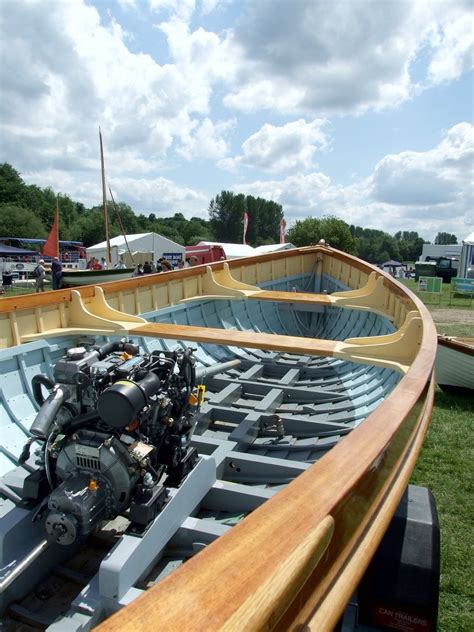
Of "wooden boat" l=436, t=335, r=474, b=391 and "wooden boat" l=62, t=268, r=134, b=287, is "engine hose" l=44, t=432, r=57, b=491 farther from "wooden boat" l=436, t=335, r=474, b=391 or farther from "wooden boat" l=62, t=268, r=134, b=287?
"wooden boat" l=62, t=268, r=134, b=287

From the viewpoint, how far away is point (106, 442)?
215cm

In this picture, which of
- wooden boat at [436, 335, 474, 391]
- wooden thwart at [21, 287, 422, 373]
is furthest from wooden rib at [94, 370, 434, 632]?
wooden boat at [436, 335, 474, 391]

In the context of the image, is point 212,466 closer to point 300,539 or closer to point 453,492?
point 300,539

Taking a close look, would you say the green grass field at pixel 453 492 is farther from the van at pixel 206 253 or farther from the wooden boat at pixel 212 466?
the van at pixel 206 253

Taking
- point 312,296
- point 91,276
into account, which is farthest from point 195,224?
point 312,296

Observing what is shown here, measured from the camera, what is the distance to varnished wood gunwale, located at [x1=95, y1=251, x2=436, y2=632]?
2.42 ft

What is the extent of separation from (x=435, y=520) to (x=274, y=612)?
Answer: 1.90 meters

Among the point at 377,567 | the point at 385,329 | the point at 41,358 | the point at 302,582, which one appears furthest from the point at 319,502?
the point at 385,329

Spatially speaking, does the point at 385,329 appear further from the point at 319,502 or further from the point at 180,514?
the point at 319,502

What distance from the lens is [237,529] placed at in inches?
37.2

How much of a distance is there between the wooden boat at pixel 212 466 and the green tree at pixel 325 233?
51.8 metres

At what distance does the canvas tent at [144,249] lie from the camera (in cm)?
2853

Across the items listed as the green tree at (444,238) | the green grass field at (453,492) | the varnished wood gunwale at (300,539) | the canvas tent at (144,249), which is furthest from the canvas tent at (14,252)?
the green tree at (444,238)

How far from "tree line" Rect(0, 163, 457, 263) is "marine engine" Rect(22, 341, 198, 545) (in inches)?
1752
